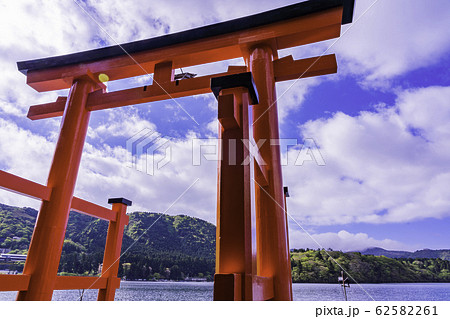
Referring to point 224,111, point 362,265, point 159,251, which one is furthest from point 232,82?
point 362,265

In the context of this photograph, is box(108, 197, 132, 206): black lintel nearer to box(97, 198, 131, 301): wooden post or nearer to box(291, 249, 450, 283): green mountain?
box(97, 198, 131, 301): wooden post

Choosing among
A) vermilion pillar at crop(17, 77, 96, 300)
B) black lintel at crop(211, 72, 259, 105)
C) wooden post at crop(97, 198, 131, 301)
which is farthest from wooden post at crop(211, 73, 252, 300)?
wooden post at crop(97, 198, 131, 301)

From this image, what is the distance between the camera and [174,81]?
3.59 meters

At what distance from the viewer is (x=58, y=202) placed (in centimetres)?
329

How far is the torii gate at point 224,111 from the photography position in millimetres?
1329

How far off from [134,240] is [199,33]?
79.9 feet

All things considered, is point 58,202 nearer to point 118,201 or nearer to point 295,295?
point 118,201

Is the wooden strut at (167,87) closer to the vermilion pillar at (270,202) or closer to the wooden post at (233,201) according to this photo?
the vermilion pillar at (270,202)

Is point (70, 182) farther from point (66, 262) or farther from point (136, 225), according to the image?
point (66, 262)

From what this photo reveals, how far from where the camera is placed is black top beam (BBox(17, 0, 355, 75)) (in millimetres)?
2932

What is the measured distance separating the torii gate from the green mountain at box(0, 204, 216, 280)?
1344cm

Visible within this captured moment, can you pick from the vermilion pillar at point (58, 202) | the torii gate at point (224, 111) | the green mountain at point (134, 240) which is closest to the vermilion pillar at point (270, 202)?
the torii gate at point (224, 111)
